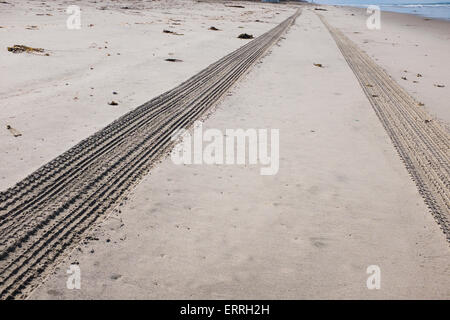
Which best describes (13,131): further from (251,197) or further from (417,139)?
(417,139)

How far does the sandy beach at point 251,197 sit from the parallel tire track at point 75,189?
0.03 metres

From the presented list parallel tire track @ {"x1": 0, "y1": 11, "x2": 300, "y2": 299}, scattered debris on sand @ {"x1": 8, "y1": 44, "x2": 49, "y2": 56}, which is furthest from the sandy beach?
scattered debris on sand @ {"x1": 8, "y1": 44, "x2": 49, "y2": 56}

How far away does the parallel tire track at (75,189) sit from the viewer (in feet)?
10.2

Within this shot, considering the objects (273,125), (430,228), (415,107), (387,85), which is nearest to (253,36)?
(387,85)

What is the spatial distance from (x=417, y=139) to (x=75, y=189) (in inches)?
205

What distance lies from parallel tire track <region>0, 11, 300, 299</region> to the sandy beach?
0.03 meters

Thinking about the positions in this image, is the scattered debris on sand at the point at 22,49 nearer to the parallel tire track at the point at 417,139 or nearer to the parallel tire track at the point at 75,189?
the parallel tire track at the point at 75,189

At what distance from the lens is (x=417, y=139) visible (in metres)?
6.06

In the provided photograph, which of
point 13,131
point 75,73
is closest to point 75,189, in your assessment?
point 13,131

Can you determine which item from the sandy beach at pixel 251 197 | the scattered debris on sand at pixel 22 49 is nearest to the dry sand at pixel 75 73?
the sandy beach at pixel 251 197

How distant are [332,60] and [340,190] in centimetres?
926

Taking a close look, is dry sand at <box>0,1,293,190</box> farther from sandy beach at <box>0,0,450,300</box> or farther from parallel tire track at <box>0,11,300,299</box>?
parallel tire track at <box>0,11,300,299</box>

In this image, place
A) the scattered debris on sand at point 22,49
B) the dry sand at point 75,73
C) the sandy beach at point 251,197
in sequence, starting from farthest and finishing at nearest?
the scattered debris on sand at point 22,49, the dry sand at point 75,73, the sandy beach at point 251,197
